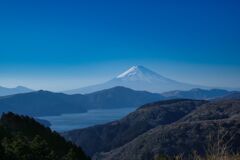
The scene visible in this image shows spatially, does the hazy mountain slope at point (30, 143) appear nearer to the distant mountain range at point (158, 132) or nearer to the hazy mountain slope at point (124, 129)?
the distant mountain range at point (158, 132)

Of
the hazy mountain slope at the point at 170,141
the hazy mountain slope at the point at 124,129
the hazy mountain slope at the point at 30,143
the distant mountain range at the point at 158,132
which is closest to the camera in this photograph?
the hazy mountain slope at the point at 30,143

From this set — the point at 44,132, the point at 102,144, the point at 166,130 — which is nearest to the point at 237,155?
the point at 44,132

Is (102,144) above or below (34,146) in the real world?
below

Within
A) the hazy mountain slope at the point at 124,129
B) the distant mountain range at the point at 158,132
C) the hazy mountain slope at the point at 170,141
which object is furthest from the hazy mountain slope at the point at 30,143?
the hazy mountain slope at the point at 124,129

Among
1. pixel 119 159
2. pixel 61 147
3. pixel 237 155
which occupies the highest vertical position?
pixel 237 155

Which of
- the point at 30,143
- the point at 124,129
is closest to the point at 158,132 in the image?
the point at 124,129

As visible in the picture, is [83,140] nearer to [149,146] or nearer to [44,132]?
[149,146]

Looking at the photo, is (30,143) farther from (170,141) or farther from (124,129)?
(124,129)

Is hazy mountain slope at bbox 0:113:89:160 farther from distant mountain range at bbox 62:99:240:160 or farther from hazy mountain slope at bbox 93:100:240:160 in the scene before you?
hazy mountain slope at bbox 93:100:240:160
